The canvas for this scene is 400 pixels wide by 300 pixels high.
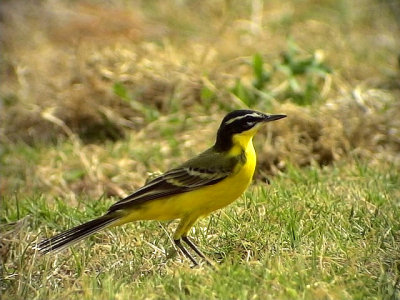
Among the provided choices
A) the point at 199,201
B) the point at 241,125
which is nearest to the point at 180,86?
the point at 241,125

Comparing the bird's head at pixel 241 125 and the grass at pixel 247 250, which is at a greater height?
the bird's head at pixel 241 125

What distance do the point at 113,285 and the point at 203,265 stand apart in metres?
0.68

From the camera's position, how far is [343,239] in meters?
6.88

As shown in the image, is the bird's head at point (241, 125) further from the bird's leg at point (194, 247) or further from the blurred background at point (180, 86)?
the blurred background at point (180, 86)

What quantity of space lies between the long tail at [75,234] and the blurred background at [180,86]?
2.45m

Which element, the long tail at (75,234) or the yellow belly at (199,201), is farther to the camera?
the yellow belly at (199,201)

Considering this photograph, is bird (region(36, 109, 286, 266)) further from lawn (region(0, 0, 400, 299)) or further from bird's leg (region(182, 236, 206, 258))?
lawn (region(0, 0, 400, 299))

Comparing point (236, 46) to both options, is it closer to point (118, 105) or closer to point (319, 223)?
point (118, 105)

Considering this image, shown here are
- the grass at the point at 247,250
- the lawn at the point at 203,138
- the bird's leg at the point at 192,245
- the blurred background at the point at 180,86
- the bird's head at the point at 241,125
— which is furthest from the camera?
the blurred background at the point at 180,86

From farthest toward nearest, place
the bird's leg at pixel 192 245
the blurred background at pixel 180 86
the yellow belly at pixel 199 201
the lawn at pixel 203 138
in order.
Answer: the blurred background at pixel 180 86, the yellow belly at pixel 199 201, the bird's leg at pixel 192 245, the lawn at pixel 203 138

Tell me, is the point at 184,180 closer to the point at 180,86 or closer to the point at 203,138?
the point at 203,138

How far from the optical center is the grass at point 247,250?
604 cm

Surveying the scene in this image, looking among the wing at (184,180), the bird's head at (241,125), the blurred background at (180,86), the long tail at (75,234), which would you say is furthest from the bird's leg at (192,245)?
the blurred background at (180,86)

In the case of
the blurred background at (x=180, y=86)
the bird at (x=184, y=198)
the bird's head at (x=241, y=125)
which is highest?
the bird's head at (x=241, y=125)
